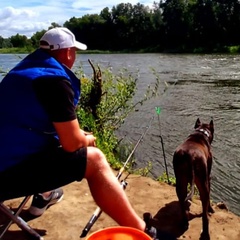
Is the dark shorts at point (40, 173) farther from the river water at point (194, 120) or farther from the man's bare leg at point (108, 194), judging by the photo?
the river water at point (194, 120)

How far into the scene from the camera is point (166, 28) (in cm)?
7244

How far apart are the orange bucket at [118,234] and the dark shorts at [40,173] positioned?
0.72 metres

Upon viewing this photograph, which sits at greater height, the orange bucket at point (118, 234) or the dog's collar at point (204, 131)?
the orange bucket at point (118, 234)

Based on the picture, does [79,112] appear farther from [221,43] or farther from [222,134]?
[221,43]

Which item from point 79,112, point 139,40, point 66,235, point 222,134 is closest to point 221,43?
point 139,40

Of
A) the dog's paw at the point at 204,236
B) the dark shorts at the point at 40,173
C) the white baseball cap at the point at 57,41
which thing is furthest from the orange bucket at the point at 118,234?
the dog's paw at the point at 204,236

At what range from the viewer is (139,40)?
75.6 m

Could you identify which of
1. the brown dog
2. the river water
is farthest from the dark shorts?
the river water

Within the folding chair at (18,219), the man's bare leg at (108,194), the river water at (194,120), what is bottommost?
the river water at (194,120)

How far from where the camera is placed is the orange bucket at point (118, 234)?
2.51 meters

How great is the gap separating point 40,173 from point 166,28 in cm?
7153

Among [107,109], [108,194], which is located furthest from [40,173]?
[107,109]

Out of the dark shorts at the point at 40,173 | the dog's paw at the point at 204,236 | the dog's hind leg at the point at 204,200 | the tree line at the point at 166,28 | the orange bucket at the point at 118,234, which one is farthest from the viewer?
the tree line at the point at 166,28

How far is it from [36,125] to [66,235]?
1.56 metres
